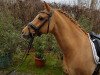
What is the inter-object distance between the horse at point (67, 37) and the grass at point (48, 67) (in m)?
3.31

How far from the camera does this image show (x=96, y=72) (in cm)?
511

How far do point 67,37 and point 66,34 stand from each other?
5 centimetres

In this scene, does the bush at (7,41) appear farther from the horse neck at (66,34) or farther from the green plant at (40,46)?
the horse neck at (66,34)

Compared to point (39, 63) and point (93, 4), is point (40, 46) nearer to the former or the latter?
point (39, 63)

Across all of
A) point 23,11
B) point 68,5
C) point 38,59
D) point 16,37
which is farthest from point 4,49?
point 68,5

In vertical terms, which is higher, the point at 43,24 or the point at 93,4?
the point at 43,24

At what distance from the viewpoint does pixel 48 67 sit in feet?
28.7

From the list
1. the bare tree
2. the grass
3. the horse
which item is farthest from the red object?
the bare tree

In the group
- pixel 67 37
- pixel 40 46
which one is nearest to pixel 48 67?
pixel 40 46

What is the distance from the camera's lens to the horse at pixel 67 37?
4992 mm

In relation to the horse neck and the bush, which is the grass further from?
the horse neck

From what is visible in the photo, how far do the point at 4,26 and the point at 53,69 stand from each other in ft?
6.22

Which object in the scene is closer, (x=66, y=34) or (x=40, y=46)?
(x=66, y=34)

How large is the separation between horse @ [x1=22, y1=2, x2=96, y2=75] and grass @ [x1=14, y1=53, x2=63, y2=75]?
3308 mm
